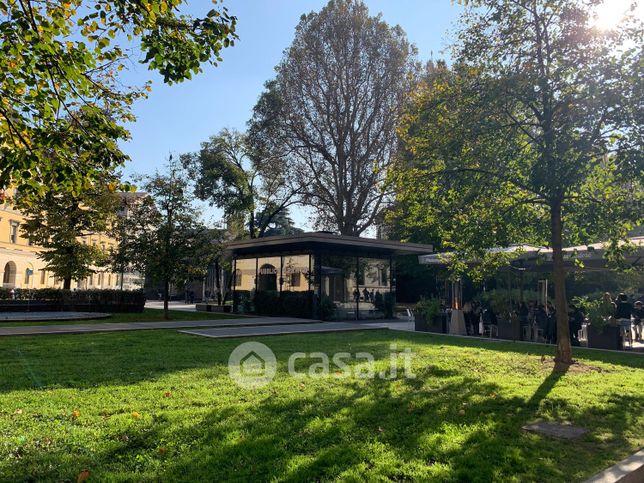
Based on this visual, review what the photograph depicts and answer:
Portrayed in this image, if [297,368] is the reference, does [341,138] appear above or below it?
above

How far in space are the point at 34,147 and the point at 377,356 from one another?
8.13 meters

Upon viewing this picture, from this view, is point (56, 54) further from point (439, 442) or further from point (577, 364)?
point (577, 364)

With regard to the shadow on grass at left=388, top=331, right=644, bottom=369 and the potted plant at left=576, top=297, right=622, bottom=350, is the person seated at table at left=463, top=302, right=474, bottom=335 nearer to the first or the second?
the shadow on grass at left=388, top=331, right=644, bottom=369

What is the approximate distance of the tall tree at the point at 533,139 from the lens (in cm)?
896

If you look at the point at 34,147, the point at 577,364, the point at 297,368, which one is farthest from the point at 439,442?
the point at 577,364

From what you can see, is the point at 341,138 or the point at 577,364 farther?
the point at 341,138

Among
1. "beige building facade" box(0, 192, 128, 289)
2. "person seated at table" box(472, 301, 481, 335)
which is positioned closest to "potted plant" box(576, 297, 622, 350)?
"person seated at table" box(472, 301, 481, 335)

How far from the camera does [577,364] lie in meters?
10.4

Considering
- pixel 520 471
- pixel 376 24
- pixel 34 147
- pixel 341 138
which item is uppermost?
pixel 376 24

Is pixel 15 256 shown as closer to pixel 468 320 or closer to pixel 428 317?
pixel 428 317

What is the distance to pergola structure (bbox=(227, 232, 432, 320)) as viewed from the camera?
24.8 metres

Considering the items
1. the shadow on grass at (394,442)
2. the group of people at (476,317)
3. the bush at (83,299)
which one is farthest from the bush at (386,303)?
the shadow on grass at (394,442)

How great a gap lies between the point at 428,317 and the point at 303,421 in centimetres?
1380

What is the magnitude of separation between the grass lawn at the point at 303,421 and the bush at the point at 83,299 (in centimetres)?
1913
